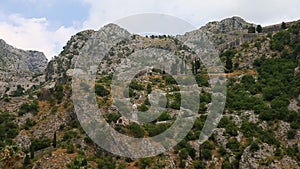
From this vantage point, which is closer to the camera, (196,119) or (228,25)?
(196,119)

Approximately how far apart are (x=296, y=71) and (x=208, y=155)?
3017 cm

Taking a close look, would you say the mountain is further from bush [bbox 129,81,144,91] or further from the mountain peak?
the mountain peak

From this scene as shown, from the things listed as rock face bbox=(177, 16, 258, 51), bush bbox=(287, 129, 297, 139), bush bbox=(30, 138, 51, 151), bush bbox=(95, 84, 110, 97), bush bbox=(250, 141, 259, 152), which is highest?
rock face bbox=(177, 16, 258, 51)

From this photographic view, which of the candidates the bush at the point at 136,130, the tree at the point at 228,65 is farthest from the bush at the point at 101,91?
the tree at the point at 228,65

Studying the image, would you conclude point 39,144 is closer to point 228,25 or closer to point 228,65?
point 228,65

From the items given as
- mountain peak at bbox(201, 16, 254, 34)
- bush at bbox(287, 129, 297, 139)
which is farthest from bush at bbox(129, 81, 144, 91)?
mountain peak at bbox(201, 16, 254, 34)

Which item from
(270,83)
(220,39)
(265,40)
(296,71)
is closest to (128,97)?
(270,83)

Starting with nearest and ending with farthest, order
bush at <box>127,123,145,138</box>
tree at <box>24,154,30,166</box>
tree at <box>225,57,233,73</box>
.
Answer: tree at <box>24,154,30,166</box>
bush at <box>127,123,145,138</box>
tree at <box>225,57,233,73</box>

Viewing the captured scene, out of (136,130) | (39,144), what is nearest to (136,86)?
(136,130)

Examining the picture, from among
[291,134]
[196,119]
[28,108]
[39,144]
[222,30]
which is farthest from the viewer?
[222,30]

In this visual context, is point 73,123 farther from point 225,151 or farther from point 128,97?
point 225,151

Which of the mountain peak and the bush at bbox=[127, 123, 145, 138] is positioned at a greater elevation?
the mountain peak

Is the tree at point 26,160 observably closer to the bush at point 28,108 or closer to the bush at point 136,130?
the bush at point 136,130

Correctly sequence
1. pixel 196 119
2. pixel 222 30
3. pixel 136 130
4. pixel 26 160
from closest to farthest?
pixel 26 160 → pixel 136 130 → pixel 196 119 → pixel 222 30
